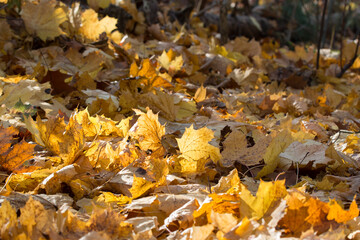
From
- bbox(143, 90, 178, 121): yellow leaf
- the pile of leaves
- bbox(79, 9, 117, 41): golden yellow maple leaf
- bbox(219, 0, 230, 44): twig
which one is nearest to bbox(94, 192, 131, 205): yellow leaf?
the pile of leaves

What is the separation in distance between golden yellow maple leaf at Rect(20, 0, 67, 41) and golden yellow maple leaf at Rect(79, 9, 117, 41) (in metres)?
0.31

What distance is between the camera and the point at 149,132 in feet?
5.03

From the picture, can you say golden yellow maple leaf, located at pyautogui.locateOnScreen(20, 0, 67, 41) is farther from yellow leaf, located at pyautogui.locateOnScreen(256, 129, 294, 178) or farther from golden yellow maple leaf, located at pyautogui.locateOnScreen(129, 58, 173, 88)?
yellow leaf, located at pyautogui.locateOnScreen(256, 129, 294, 178)

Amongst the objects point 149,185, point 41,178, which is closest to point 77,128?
point 41,178

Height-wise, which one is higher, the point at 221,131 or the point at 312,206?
the point at 312,206

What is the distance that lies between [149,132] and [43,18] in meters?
1.45

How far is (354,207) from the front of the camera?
3.47ft

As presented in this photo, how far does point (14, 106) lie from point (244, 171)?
3.31 feet

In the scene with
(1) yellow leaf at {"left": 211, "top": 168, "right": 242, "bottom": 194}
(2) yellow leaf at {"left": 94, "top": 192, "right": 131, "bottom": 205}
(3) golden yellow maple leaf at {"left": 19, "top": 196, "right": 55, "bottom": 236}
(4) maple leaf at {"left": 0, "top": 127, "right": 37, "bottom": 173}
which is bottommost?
(2) yellow leaf at {"left": 94, "top": 192, "right": 131, "bottom": 205}

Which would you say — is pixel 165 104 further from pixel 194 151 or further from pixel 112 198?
pixel 112 198

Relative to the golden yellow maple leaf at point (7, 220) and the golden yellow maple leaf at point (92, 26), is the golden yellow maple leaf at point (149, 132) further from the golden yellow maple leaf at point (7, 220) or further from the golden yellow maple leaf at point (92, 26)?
the golden yellow maple leaf at point (92, 26)

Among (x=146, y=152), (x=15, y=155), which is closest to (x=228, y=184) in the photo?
(x=146, y=152)

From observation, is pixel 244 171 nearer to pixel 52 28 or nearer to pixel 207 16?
pixel 52 28

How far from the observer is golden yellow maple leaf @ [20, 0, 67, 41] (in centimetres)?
249
